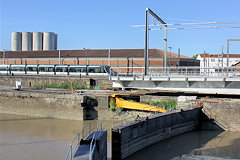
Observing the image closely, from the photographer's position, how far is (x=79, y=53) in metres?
63.5

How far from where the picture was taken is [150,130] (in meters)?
18.5

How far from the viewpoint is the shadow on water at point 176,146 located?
16.8 m

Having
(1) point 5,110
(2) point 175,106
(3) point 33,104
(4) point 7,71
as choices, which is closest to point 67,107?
(3) point 33,104

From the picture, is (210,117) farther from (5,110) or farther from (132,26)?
(5,110)

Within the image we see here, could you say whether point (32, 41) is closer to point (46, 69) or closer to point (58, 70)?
point (46, 69)

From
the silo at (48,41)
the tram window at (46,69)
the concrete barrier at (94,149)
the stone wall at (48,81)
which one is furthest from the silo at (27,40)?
the concrete barrier at (94,149)

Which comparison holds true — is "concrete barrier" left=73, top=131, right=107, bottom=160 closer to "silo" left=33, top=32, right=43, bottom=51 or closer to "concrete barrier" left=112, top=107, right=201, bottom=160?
"concrete barrier" left=112, top=107, right=201, bottom=160

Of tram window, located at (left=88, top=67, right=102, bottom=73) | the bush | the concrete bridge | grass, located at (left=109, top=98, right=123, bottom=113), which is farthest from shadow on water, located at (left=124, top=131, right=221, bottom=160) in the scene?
tram window, located at (left=88, top=67, right=102, bottom=73)

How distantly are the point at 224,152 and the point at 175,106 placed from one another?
8.36m

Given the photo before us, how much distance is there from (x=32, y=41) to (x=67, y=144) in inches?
3333

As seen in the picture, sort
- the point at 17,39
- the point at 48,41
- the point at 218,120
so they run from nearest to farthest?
the point at 218,120
the point at 48,41
the point at 17,39

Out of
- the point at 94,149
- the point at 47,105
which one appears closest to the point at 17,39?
the point at 47,105

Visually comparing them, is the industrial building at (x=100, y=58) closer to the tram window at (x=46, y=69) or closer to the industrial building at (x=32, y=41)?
the tram window at (x=46, y=69)

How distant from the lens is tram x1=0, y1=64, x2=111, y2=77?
43.3 meters
